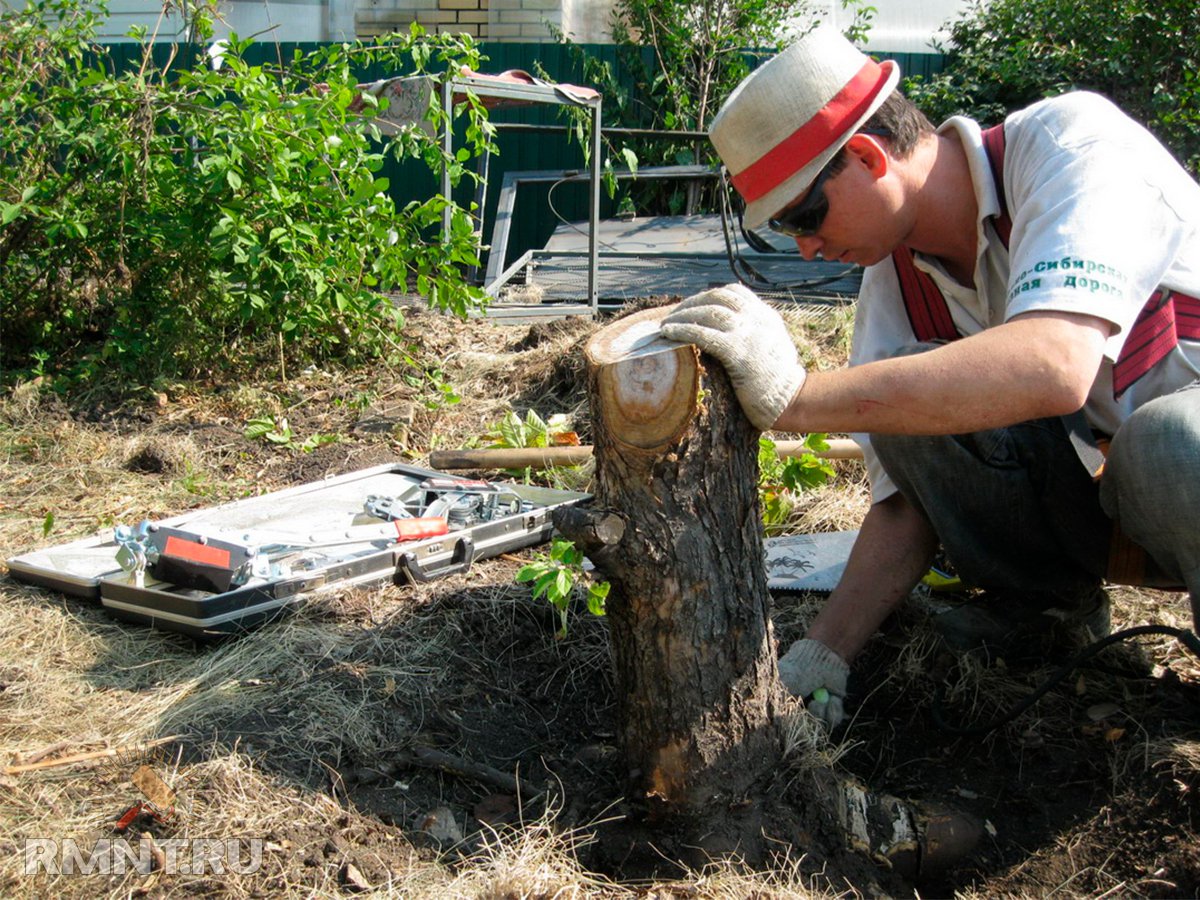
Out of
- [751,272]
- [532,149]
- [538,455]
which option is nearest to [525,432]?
[538,455]

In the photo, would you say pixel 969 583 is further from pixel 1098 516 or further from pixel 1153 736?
pixel 1153 736

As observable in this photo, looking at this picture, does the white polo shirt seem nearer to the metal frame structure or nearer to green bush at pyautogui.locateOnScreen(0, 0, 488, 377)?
green bush at pyautogui.locateOnScreen(0, 0, 488, 377)

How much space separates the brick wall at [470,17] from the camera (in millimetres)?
11156

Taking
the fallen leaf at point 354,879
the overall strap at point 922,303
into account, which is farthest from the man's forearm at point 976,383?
the fallen leaf at point 354,879

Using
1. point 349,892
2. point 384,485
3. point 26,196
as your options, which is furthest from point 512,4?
point 349,892

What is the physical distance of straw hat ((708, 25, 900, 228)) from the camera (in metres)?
1.92

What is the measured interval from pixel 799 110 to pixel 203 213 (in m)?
3.19

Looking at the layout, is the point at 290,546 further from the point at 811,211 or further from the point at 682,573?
the point at 811,211

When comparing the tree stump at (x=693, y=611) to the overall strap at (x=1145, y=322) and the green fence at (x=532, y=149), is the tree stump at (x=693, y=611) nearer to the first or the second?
the overall strap at (x=1145, y=322)

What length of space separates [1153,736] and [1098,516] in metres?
0.48

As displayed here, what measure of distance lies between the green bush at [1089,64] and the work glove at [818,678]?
4498 mm

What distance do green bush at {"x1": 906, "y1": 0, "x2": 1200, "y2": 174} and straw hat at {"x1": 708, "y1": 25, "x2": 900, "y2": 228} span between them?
4.39 meters

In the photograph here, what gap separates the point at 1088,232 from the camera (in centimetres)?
175

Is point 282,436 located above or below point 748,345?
below
